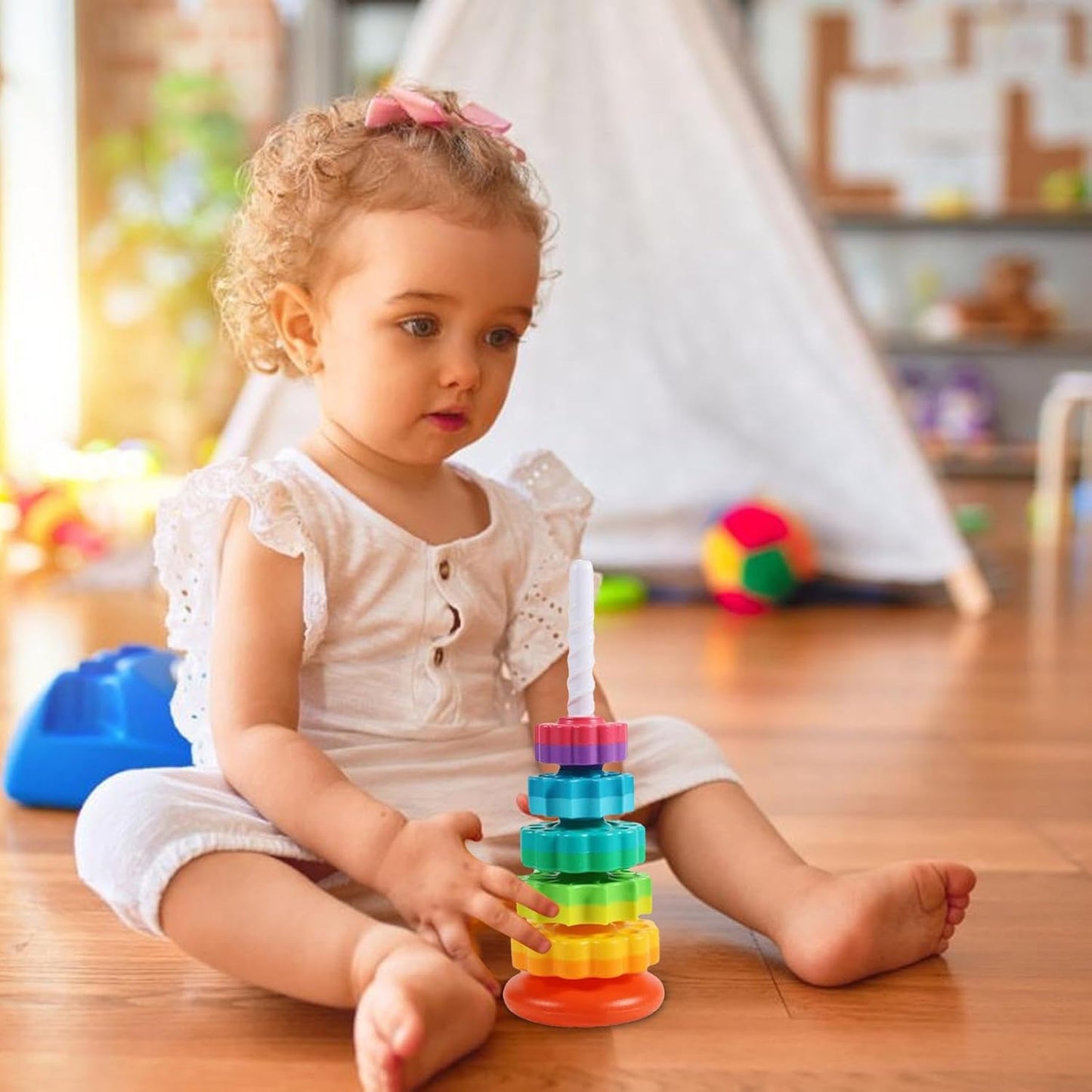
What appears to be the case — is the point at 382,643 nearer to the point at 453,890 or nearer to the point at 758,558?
the point at 453,890

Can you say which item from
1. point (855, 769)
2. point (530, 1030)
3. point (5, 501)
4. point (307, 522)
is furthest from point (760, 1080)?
point (5, 501)

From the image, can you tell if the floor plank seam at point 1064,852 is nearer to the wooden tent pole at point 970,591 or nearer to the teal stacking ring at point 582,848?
the teal stacking ring at point 582,848

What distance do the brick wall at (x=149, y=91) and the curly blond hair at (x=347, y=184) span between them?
3.72m

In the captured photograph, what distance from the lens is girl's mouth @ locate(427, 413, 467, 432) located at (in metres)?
0.93

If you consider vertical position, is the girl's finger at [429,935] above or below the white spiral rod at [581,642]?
below

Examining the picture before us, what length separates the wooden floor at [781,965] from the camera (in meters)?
0.74

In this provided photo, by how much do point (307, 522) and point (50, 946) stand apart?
0.91ft

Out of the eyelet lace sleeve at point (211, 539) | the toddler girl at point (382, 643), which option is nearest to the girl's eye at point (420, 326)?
the toddler girl at point (382, 643)

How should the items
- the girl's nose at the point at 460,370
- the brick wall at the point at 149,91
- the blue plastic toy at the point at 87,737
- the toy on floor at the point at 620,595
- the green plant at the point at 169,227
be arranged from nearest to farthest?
the girl's nose at the point at 460,370 → the blue plastic toy at the point at 87,737 → the toy on floor at the point at 620,595 → the green plant at the point at 169,227 → the brick wall at the point at 149,91

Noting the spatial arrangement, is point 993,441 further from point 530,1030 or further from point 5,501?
point 530,1030

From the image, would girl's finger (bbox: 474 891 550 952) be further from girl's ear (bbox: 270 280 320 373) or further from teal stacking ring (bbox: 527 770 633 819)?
girl's ear (bbox: 270 280 320 373)

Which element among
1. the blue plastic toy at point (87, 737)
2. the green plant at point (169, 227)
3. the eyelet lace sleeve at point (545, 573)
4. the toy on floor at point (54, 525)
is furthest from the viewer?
the green plant at point (169, 227)

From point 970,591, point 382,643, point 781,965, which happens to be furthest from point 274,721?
point 970,591

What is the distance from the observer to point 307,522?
36.8 inches
